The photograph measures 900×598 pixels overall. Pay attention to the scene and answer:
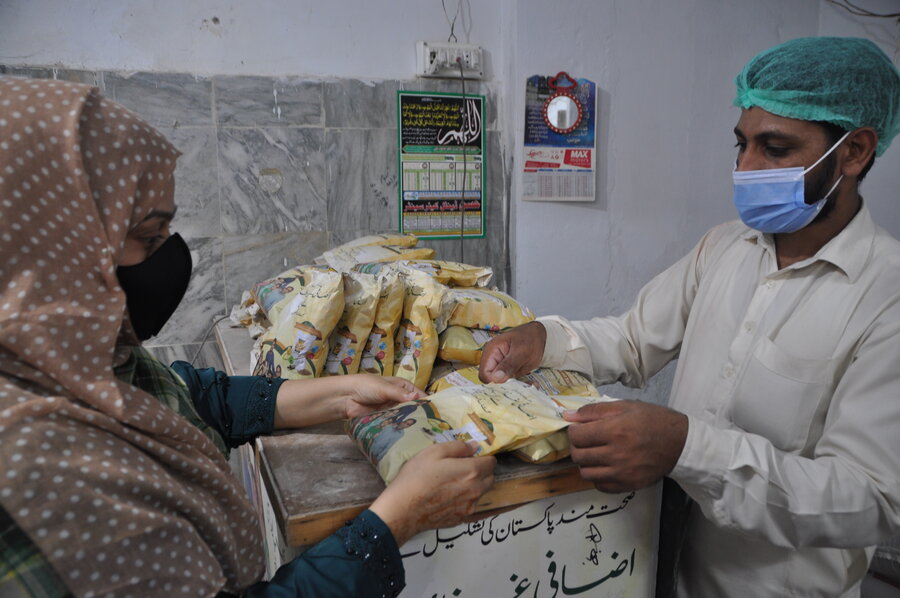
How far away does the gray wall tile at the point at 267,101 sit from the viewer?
2453 mm

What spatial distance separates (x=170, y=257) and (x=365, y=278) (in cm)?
71

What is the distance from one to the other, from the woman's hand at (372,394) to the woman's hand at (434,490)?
0.32 m

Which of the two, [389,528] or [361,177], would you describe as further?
[361,177]

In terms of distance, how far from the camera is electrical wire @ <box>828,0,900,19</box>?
10.6ft

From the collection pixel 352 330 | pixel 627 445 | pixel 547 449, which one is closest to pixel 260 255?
pixel 352 330

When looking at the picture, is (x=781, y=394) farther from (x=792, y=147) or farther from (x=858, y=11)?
(x=858, y=11)

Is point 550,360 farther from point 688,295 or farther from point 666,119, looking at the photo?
point 666,119

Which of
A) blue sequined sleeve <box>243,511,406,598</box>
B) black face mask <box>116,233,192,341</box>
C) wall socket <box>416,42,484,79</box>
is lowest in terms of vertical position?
blue sequined sleeve <box>243,511,406,598</box>

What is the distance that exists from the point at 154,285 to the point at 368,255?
1.33 m

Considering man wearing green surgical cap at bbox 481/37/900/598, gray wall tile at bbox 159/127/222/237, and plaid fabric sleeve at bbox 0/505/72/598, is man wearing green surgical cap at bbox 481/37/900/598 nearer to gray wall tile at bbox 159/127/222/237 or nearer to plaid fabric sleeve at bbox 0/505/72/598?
plaid fabric sleeve at bbox 0/505/72/598

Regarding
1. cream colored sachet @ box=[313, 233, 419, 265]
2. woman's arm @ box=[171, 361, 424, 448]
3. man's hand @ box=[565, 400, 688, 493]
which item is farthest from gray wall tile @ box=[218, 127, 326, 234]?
man's hand @ box=[565, 400, 688, 493]

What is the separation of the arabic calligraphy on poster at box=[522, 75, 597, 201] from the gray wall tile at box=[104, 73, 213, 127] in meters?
1.41

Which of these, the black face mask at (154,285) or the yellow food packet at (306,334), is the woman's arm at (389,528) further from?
the yellow food packet at (306,334)

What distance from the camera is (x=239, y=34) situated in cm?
245
